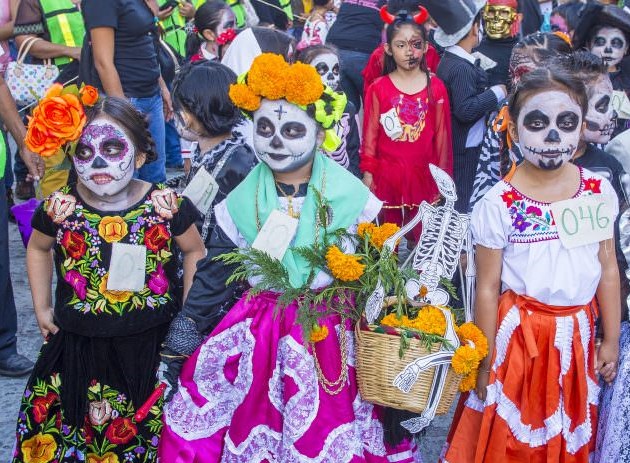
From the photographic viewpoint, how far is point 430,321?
9.17 feet

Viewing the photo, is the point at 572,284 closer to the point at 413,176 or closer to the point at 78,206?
the point at 78,206

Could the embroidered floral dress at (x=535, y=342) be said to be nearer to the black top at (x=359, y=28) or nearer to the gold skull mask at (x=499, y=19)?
the gold skull mask at (x=499, y=19)

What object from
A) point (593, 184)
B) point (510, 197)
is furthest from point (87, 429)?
point (593, 184)

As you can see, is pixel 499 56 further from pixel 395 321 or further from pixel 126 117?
pixel 395 321

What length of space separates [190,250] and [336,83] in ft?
7.40

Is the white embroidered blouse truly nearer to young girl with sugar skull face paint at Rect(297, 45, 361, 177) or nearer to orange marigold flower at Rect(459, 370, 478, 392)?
orange marigold flower at Rect(459, 370, 478, 392)

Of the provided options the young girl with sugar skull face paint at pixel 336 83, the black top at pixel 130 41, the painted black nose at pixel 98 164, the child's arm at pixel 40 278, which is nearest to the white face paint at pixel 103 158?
the painted black nose at pixel 98 164

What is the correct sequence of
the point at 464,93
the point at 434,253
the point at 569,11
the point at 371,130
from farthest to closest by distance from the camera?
the point at 569,11 < the point at 464,93 < the point at 371,130 < the point at 434,253

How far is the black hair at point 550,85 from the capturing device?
2988 millimetres

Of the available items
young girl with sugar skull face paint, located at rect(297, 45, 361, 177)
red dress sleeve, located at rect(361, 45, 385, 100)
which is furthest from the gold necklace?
red dress sleeve, located at rect(361, 45, 385, 100)

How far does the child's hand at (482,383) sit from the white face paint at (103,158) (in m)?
1.52

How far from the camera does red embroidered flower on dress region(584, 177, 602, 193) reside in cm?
303

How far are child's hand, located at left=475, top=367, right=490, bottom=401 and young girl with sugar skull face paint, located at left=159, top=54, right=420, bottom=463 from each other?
0.34 m

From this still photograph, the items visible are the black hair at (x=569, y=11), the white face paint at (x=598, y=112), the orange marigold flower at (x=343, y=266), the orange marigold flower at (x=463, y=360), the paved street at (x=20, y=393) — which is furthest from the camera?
the black hair at (x=569, y=11)
